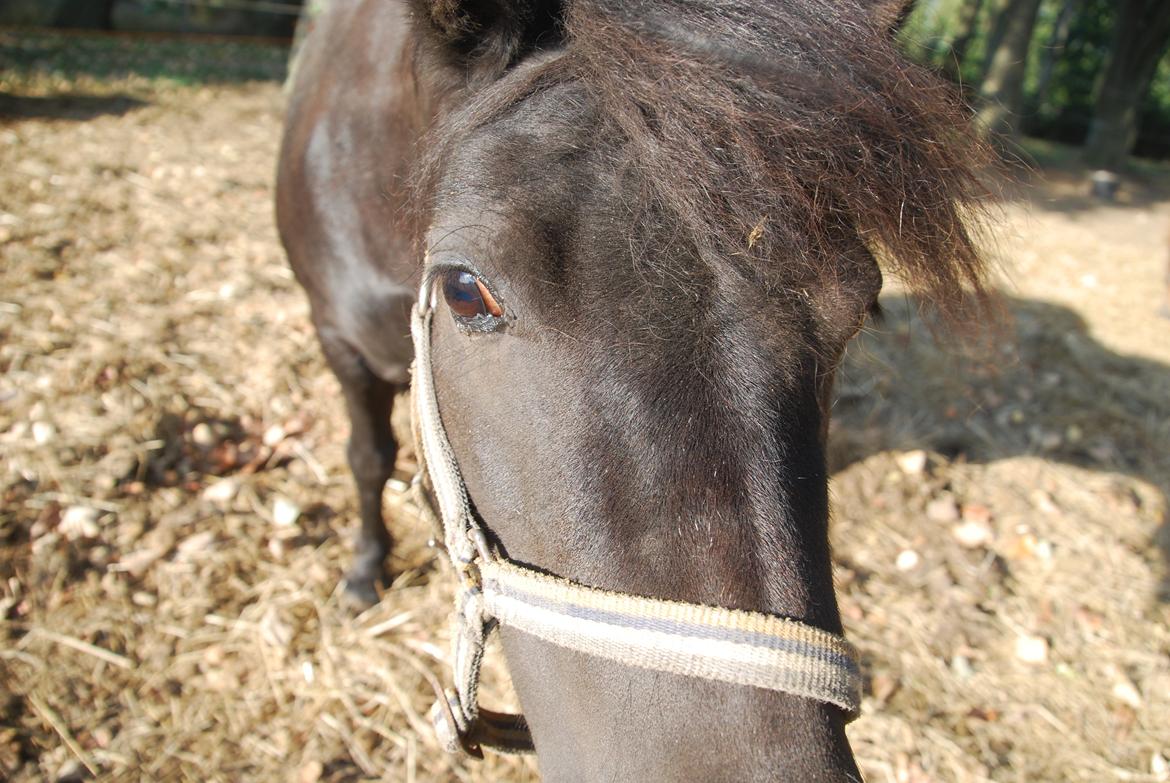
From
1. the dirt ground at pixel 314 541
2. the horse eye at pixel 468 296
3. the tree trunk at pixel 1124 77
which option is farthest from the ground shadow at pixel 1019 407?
the tree trunk at pixel 1124 77

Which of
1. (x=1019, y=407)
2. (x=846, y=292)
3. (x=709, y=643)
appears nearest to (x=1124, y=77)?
(x=1019, y=407)

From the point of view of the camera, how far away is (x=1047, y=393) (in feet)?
14.8

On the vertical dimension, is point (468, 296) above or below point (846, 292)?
below

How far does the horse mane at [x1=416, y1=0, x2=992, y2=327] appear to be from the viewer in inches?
41.9

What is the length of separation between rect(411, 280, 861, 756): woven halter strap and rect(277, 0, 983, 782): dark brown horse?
0.03 m

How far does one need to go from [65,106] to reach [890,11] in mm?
8280

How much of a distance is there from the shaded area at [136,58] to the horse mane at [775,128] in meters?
8.77

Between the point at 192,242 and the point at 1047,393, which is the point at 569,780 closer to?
the point at 1047,393

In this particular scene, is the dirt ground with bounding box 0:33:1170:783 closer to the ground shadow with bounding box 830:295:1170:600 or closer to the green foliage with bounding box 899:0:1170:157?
the ground shadow with bounding box 830:295:1170:600

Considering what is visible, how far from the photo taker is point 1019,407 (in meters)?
4.32

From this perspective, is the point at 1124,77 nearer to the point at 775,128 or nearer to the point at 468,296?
the point at 775,128

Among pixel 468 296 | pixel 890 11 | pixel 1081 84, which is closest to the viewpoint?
pixel 468 296

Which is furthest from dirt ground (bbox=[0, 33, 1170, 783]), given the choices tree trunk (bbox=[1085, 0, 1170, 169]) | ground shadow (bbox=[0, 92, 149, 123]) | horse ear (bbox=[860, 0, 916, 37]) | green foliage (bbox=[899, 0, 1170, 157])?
green foliage (bbox=[899, 0, 1170, 157])

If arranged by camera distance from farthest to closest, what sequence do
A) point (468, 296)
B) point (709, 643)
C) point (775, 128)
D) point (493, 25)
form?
point (493, 25), point (468, 296), point (775, 128), point (709, 643)
